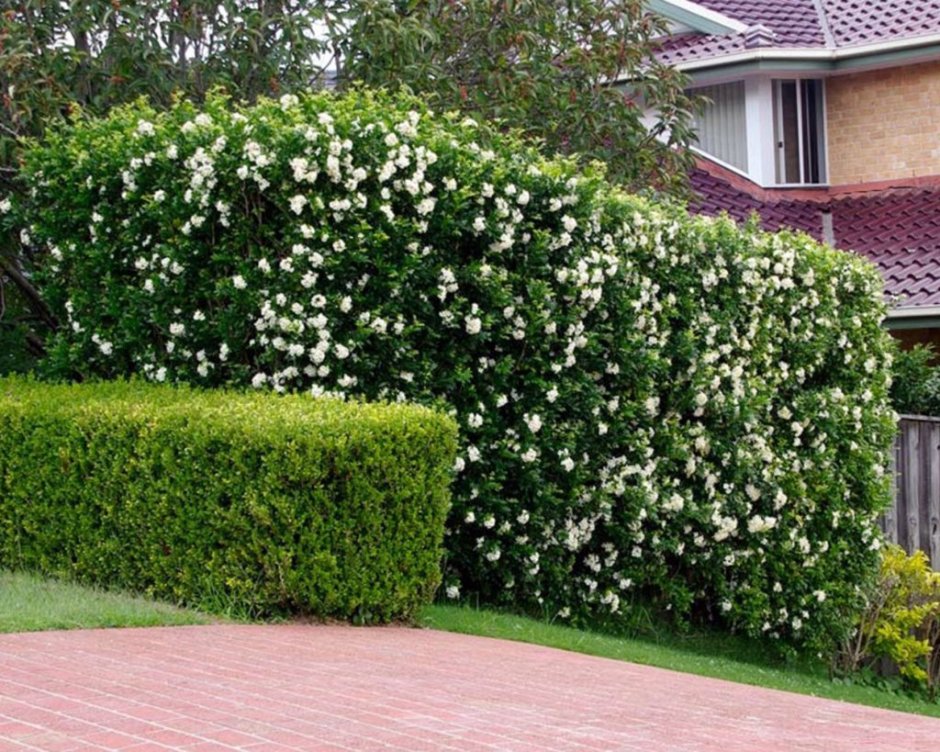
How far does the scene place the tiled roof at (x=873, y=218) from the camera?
1970cm

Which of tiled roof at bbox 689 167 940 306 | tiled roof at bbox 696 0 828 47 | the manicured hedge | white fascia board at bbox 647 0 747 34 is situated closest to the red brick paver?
the manicured hedge

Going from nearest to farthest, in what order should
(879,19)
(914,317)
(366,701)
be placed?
(366,701), (914,317), (879,19)

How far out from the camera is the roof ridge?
22797mm

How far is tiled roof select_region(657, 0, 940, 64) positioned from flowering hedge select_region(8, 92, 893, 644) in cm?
888

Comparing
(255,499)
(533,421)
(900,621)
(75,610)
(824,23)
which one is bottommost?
(900,621)

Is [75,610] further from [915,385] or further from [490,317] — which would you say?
[915,385]

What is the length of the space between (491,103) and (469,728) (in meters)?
10.5

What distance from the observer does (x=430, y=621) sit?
11.0 m

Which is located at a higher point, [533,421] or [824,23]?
[824,23]

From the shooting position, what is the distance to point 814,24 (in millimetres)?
23547

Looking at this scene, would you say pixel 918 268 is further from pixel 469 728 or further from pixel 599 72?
pixel 469 728

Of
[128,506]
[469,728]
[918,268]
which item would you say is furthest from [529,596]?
[918,268]

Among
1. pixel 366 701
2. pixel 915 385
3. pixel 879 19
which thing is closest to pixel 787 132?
pixel 879 19

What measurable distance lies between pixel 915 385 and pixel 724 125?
6916 mm
